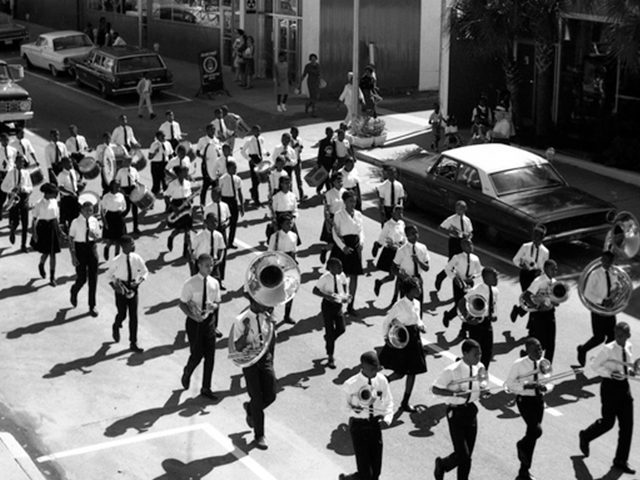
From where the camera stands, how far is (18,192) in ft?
62.1

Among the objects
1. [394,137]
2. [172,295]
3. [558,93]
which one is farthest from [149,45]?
[172,295]

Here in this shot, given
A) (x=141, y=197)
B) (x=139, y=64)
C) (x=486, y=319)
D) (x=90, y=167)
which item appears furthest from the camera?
(x=139, y=64)

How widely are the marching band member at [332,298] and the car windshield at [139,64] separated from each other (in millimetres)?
19452

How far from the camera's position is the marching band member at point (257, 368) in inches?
475

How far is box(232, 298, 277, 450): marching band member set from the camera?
12062 mm

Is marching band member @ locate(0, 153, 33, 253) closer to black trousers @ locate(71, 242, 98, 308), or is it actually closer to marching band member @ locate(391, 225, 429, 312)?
black trousers @ locate(71, 242, 98, 308)

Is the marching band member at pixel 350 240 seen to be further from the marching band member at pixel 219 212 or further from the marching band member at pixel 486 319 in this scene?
the marching band member at pixel 486 319

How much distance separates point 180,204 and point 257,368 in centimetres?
688

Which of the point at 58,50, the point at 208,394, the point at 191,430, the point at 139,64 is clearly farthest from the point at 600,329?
the point at 58,50

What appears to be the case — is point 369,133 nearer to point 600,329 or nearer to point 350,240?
point 350,240

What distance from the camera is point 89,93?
34.0m

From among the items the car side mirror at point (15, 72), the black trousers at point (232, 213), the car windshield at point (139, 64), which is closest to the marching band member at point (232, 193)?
the black trousers at point (232, 213)

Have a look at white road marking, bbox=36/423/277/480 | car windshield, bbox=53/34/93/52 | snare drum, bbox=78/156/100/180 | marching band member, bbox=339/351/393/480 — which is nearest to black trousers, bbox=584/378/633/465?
marching band member, bbox=339/351/393/480

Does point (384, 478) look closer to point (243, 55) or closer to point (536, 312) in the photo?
point (536, 312)
